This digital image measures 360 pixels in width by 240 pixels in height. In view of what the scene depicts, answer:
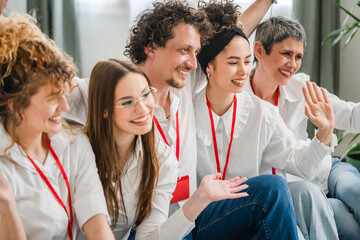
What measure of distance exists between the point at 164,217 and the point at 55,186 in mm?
445

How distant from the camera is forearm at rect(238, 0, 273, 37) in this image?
248cm

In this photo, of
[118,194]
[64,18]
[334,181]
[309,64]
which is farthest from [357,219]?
[64,18]

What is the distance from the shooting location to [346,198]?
2.29 m

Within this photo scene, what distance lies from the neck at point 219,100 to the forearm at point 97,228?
901 mm

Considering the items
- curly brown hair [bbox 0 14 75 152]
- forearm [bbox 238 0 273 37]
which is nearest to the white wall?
forearm [bbox 238 0 273 37]

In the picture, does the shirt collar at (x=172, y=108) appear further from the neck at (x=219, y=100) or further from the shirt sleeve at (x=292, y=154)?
the shirt sleeve at (x=292, y=154)

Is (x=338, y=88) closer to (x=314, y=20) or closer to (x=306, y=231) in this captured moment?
(x=314, y=20)


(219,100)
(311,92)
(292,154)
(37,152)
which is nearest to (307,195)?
(292,154)

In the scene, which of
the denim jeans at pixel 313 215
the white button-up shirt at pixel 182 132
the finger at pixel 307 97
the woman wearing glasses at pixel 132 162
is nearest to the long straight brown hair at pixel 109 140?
the woman wearing glasses at pixel 132 162

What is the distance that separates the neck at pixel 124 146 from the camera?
1694 mm

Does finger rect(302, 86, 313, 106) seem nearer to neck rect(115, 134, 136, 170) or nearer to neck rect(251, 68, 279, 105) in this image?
neck rect(251, 68, 279, 105)

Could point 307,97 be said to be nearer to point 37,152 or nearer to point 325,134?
point 325,134

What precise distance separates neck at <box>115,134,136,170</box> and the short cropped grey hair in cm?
116

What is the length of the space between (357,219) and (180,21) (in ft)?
4.17
